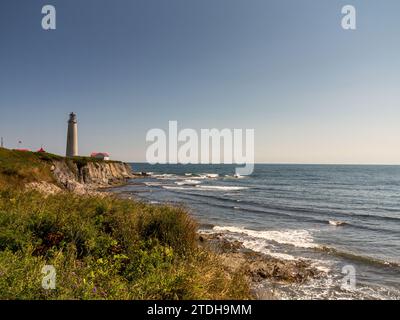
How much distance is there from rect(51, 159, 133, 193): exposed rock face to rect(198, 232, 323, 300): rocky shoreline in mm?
28168

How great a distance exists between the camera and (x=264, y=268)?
1150cm

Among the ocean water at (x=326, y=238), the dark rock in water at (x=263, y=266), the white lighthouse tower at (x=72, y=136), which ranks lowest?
the ocean water at (x=326, y=238)

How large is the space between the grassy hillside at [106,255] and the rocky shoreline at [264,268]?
189 cm

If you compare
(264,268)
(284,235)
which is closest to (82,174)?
(284,235)

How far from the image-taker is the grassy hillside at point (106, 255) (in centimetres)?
484

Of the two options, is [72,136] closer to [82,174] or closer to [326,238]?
[82,174]

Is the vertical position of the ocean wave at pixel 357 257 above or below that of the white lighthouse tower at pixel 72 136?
below

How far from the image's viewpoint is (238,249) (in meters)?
14.5

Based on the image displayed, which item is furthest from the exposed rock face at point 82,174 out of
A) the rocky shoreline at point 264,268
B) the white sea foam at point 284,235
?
the rocky shoreline at point 264,268

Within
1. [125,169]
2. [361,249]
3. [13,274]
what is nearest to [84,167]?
[125,169]

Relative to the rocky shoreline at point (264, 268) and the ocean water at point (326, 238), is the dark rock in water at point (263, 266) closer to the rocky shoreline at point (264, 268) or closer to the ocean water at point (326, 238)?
the rocky shoreline at point (264, 268)

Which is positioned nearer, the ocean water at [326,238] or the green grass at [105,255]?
the green grass at [105,255]

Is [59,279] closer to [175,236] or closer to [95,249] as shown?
[95,249]
